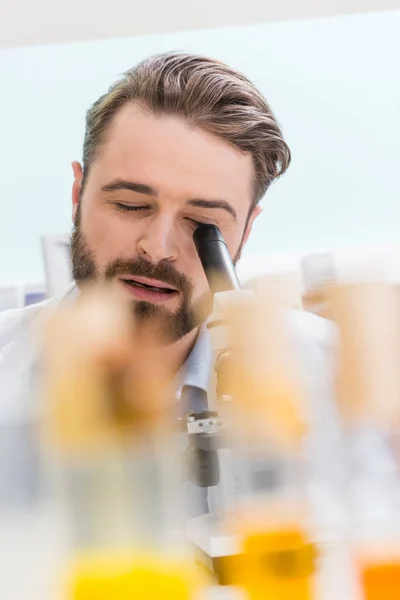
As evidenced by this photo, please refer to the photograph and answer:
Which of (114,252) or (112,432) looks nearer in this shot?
(112,432)

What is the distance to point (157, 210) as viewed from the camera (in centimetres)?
73

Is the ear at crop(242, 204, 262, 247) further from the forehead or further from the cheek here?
the cheek

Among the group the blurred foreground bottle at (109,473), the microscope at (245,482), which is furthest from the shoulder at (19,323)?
the microscope at (245,482)

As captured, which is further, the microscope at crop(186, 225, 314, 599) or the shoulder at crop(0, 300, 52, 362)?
the shoulder at crop(0, 300, 52, 362)

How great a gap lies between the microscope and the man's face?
0.54 ft

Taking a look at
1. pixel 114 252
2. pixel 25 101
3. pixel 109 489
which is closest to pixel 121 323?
pixel 114 252

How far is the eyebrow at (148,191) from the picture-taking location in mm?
732

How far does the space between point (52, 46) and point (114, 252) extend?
30cm

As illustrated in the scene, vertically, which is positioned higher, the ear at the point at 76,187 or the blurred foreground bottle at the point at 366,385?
the ear at the point at 76,187

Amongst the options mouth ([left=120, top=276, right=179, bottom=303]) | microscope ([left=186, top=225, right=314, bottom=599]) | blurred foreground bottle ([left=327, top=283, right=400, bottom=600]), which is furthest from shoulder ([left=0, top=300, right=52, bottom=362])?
blurred foreground bottle ([left=327, top=283, right=400, bottom=600])

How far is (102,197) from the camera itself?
0.74 m

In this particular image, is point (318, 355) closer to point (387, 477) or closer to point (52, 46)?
point (387, 477)

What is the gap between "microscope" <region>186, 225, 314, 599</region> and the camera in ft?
1.66

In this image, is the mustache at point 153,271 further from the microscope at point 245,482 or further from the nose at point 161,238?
the microscope at point 245,482
